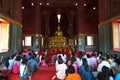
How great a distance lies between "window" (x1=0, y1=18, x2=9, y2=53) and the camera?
12.3 meters

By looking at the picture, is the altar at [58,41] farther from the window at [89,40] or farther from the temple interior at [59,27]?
the window at [89,40]

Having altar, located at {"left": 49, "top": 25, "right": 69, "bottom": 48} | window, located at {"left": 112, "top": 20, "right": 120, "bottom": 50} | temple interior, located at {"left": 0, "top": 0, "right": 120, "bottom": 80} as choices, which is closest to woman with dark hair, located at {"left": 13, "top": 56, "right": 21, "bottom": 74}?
temple interior, located at {"left": 0, "top": 0, "right": 120, "bottom": 80}

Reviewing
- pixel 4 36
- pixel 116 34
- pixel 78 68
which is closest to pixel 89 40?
pixel 116 34

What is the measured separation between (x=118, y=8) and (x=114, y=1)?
66 centimetres

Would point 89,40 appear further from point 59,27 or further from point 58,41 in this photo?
point 59,27

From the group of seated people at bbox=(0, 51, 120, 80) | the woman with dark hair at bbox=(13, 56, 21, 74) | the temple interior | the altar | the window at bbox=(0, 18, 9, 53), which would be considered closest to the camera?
the group of seated people at bbox=(0, 51, 120, 80)

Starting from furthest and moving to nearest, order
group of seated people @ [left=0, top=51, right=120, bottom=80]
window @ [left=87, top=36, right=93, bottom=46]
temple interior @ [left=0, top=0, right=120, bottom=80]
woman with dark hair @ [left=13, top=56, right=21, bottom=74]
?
window @ [left=87, top=36, right=93, bottom=46] → temple interior @ [left=0, top=0, right=120, bottom=80] → woman with dark hair @ [left=13, top=56, right=21, bottom=74] → group of seated people @ [left=0, top=51, right=120, bottom=80]

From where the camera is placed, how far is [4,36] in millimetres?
12648

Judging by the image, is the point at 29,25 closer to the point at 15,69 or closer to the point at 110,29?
the point at 110,29

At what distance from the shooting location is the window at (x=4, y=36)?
40.2ft

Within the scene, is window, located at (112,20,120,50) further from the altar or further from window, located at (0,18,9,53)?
the altar

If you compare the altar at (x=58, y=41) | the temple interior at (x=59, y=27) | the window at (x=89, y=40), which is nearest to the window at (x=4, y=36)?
the temple interior at (x=59, y=27)

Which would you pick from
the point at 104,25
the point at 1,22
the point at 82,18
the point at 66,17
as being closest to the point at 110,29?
the point at 104,25

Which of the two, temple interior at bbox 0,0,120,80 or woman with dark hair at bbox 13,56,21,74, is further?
temple interior at bbox 0,0,120,80
